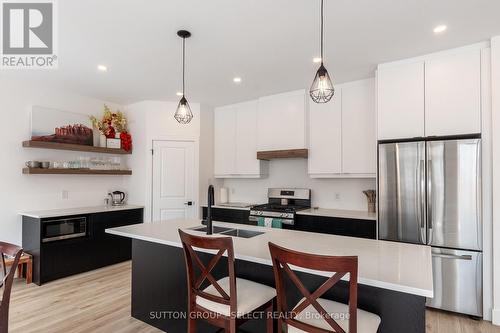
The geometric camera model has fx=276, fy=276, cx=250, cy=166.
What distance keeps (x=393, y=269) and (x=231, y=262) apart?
2.88 feet

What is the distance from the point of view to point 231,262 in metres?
1.56

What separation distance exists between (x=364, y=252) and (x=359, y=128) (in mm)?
2365

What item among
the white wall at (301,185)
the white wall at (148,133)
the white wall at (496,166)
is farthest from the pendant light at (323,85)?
the white wall at (148,133)

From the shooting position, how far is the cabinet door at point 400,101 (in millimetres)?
3035

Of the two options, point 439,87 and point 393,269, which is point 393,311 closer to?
point 393,269

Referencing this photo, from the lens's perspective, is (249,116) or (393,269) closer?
(393,269)

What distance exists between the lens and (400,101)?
313 cm

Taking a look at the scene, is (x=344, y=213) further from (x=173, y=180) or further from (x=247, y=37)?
(x=173, y=180)

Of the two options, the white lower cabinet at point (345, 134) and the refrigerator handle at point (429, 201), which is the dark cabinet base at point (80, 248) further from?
the refrigerator handle at point (429, 201)

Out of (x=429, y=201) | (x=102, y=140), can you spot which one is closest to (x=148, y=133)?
(x=102, y=140)

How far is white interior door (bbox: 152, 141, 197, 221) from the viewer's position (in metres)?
4.79

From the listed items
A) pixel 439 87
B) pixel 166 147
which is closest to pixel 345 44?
pixel 439 87

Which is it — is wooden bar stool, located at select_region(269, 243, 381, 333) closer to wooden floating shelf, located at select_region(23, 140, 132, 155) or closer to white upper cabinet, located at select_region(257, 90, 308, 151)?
white upper cabinet, located at select_region(257, 90, 308, 151)

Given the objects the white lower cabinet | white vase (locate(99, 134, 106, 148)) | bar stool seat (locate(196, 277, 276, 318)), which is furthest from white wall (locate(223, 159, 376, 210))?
bar stool seat (locate(196, 277, 276, 318))
